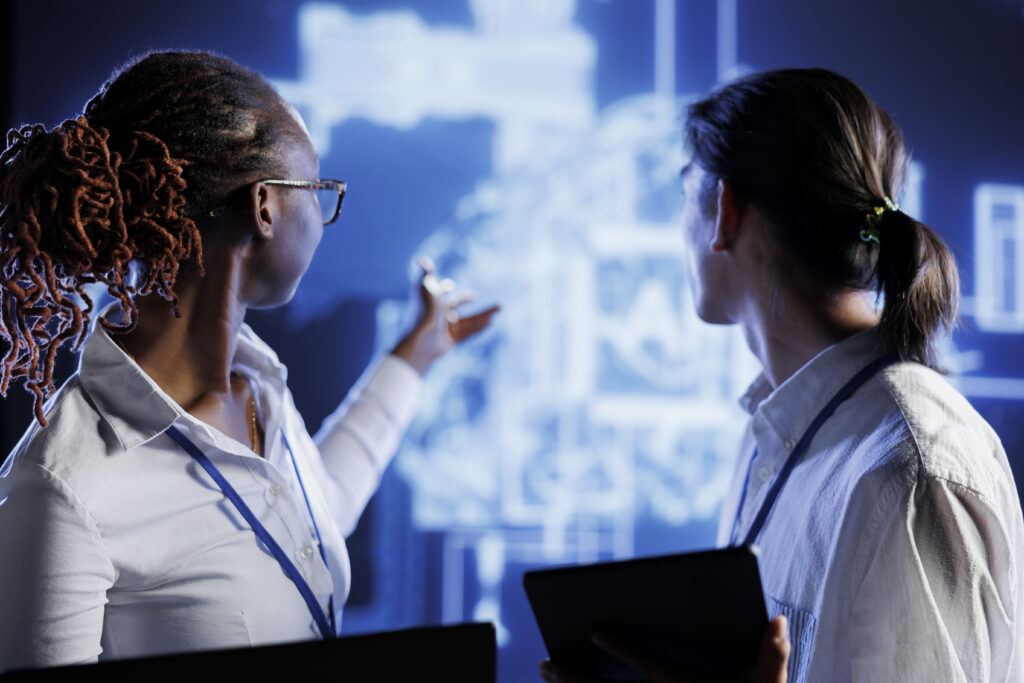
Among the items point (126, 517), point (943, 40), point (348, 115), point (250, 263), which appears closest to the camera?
point (126, 517)

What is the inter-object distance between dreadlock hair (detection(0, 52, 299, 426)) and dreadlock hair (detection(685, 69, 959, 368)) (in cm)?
70

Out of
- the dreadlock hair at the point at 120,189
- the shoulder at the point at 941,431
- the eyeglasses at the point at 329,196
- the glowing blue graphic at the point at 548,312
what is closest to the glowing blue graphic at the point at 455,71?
the glowing blue graphic at the point at 548,312

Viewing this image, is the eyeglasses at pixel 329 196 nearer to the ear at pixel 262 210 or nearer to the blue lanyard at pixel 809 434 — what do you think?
the ear at pixel 262 210

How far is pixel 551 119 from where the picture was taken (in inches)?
86.0

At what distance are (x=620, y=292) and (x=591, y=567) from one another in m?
1.34

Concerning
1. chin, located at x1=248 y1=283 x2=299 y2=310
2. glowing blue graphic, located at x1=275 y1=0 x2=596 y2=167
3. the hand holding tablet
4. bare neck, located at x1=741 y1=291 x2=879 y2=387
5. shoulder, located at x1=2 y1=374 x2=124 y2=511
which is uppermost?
glowing blue graphic, located at x1=275 y1=0 x2=596 y2=167

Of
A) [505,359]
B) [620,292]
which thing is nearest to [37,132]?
[505,359]

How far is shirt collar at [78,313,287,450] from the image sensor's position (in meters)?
1.10

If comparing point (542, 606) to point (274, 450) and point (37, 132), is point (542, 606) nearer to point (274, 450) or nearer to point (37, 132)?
point (274, 450)

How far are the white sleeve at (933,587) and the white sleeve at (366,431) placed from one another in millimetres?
905

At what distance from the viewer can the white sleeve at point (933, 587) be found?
3.15ft

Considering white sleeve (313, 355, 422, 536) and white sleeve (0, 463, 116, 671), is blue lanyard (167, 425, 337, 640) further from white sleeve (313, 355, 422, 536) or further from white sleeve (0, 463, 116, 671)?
white sleeve (313, 355, 422, 536)

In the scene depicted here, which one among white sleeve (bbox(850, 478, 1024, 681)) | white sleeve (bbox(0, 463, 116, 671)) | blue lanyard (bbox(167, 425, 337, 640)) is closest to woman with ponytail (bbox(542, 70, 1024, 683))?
white sleeve (bbox(850, 478, 1024, 681))

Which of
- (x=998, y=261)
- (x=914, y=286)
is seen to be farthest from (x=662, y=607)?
(x=998, y=261)
